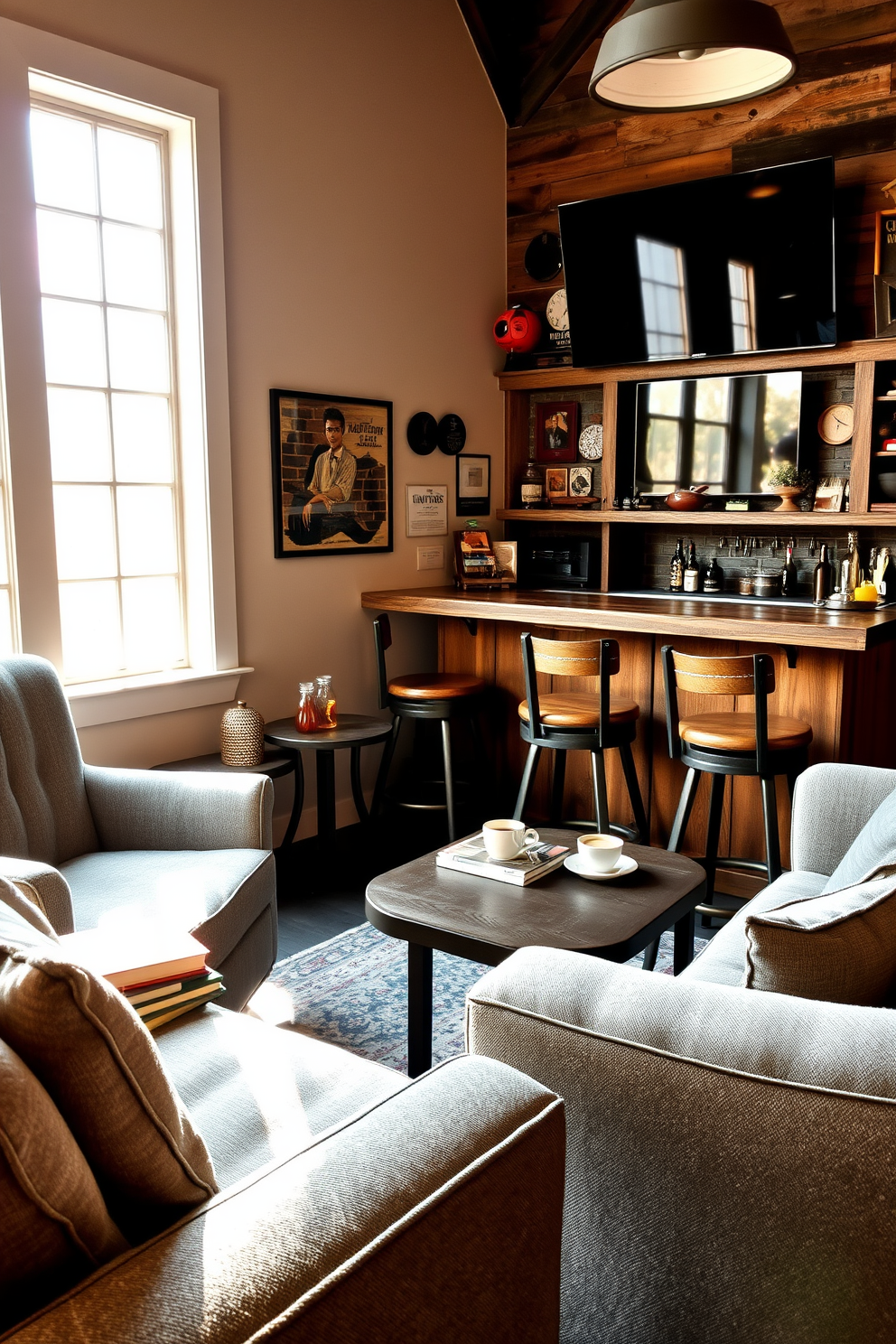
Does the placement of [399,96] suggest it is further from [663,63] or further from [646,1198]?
[646,1198]

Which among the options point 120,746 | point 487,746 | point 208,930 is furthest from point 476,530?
point 208,930

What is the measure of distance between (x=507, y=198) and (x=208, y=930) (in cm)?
398

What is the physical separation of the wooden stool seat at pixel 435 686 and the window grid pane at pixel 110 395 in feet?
3.03

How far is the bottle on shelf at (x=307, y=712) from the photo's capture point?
3771 millimetres

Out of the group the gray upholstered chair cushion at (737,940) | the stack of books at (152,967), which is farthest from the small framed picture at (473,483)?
the stack of books at (152,967)

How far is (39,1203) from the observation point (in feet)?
2.82

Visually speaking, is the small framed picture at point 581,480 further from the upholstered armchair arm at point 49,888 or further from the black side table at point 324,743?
the upholstered armchair arm at point 49,888

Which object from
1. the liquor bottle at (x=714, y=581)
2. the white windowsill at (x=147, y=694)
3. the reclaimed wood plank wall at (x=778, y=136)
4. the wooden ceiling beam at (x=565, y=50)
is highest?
the wooden ceiling beam at (x=565, y=50)

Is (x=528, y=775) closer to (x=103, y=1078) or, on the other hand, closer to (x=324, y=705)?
(x=324, y=705)

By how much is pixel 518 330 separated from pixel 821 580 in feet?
6.07

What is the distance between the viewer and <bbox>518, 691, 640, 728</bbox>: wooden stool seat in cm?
361

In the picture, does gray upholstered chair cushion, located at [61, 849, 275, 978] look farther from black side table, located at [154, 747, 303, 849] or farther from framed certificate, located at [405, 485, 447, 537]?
framed certificate, located at [405, 485, 447, 537]

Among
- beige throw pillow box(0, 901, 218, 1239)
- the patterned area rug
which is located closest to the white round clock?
the patterned area rug

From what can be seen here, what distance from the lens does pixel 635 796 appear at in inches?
147
